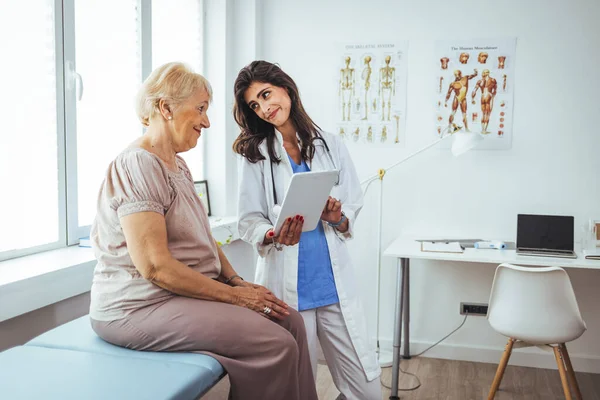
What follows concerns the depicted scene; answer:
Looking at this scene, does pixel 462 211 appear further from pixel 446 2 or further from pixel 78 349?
pixel 78 349

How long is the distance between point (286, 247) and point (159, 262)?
556mm

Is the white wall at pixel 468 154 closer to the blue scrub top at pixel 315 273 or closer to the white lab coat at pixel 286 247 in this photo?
the white lab coat at pixel 286 247

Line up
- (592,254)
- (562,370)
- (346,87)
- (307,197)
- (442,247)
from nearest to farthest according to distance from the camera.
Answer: (307,197) < (562,370) < (592,254) < (442,247) < (346,87)

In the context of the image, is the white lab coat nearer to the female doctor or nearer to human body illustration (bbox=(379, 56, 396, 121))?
the female doctor

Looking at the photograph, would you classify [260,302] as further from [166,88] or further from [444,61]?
[444,61]

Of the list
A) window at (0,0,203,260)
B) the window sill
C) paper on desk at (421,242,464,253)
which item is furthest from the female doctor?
paper on desk at (421,242,464,253)

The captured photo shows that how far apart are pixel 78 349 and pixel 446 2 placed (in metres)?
2.67

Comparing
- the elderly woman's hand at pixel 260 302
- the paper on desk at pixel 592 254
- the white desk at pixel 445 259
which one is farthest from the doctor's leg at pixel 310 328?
the paper on desk at pixel 592 254

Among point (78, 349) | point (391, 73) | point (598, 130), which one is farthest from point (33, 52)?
point (598, 130)

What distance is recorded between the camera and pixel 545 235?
2924 millimetres

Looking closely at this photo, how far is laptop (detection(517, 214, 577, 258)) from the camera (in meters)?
2.88

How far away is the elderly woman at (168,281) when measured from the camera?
58.0 inches

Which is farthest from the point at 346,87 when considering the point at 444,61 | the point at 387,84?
the point at 444,61

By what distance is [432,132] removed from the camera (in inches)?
131
